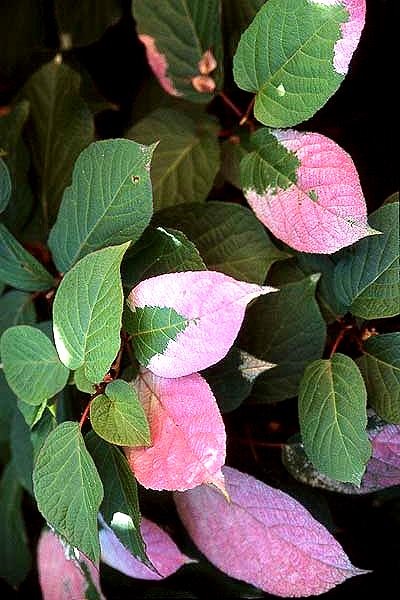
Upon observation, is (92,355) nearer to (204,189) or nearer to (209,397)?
(209,397)

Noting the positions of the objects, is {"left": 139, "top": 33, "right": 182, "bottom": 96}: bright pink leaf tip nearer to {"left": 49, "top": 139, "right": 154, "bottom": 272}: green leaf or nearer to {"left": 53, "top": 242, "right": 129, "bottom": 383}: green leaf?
{"left": 49, "top": 139, "right": 154, "bottom": 272}: green leaf

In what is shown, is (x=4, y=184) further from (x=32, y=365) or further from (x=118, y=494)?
(x=118, y=494)

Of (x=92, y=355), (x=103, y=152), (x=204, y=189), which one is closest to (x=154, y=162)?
(x=204, y=189)

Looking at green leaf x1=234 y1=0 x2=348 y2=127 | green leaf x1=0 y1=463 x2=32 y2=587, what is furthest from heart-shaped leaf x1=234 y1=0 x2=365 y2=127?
green leaf x1=0 y1=463 x2=32 y2=587

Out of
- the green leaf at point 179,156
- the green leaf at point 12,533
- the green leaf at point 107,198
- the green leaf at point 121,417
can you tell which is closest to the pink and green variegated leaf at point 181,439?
the green leaf at point 121,417

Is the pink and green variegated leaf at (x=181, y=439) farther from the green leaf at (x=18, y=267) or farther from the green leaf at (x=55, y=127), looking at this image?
the green leaf at (x=55, y=127)

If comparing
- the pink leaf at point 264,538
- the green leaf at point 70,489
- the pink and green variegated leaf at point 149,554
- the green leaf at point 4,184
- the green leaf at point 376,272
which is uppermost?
the green leaf at point 4,184
